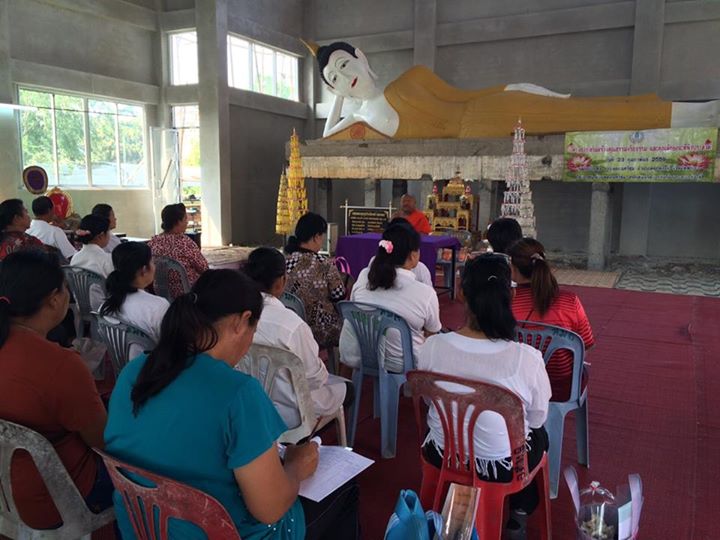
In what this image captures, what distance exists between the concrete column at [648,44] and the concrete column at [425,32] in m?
3.48

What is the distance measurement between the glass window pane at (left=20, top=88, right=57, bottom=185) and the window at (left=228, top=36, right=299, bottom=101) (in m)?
3.17

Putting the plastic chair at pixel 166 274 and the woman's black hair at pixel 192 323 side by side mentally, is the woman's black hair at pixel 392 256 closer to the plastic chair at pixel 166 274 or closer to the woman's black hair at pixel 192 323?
the woman's black hair at pixel 192 323

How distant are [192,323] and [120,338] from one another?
4.56 feet

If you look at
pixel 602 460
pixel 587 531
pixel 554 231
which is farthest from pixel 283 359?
pixel 554 231

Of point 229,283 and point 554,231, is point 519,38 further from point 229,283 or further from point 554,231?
point 229,283

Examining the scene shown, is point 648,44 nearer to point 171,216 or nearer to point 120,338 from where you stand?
point 171,216

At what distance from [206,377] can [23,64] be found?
10010 mm

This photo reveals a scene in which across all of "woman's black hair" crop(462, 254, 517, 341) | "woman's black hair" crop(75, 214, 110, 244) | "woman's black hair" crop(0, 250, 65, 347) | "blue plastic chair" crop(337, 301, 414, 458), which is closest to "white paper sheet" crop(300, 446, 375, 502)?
"woman's black hair" crop(462, 254, 517, 341)

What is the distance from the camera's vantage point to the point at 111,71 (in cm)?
1063

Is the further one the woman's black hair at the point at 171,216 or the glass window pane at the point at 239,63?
the glass window pane at the point at 239,63

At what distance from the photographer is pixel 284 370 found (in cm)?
198

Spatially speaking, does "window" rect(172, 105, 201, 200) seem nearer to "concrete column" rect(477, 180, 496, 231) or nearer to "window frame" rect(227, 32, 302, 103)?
"window frame" rect(227, 32, 302, 103)

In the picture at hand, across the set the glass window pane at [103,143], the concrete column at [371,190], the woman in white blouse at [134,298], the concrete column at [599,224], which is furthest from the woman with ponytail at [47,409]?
the glass window pane at [103,143]

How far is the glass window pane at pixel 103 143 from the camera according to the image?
1046 cm
